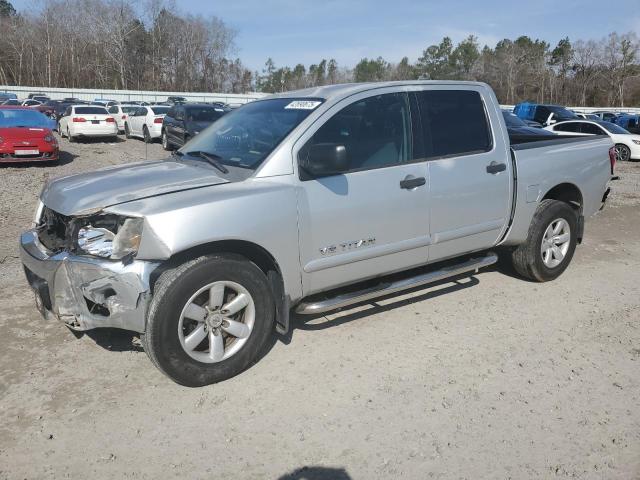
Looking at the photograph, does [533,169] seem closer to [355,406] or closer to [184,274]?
[355,406]

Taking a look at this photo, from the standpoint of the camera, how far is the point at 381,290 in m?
4.03

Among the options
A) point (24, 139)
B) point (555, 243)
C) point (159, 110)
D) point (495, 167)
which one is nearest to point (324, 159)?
point (495, 167)

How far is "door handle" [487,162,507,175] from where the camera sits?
458 centimetres

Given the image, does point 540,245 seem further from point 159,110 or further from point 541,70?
point 541,70

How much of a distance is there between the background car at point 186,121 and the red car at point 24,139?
12.1 ft

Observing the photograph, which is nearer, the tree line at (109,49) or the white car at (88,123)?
the white car at (88,123)

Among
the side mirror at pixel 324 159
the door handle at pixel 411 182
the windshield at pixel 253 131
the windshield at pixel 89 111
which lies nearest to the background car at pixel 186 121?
the windshield at pixel 89 111

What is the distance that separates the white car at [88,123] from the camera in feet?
65.5

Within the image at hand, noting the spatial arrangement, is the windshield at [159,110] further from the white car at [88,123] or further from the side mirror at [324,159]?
the side mirror at [324,159]


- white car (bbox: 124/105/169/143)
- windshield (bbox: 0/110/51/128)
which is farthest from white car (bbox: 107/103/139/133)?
windshield (bbox: 0/110/51/128)

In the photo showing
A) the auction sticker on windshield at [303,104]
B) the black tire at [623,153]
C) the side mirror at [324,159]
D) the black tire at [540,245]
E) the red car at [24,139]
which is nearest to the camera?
the side mirror at [324,159]

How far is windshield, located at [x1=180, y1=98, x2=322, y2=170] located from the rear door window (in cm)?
98

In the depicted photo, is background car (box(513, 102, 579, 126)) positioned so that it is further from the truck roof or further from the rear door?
the truck roof

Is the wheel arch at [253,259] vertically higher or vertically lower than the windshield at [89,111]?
lower
